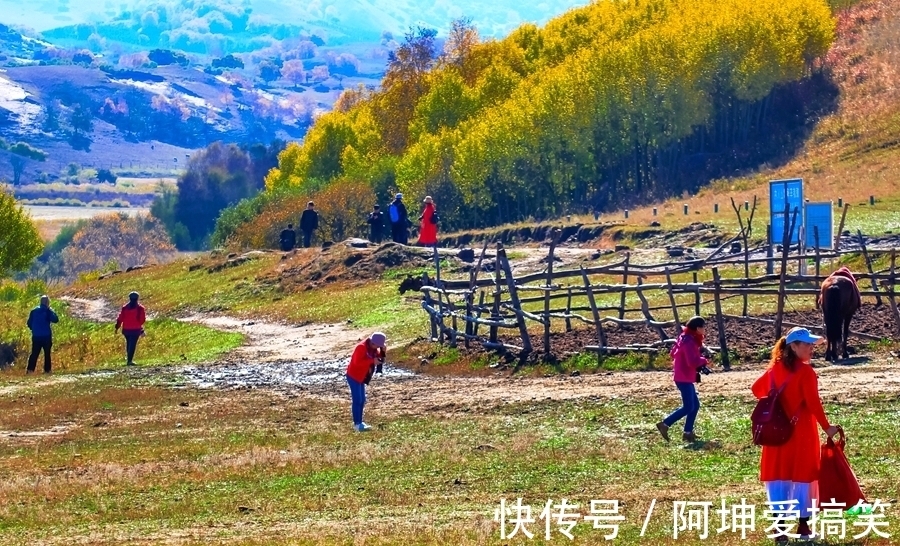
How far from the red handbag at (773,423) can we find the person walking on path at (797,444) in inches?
1.4

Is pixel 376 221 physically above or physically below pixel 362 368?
above

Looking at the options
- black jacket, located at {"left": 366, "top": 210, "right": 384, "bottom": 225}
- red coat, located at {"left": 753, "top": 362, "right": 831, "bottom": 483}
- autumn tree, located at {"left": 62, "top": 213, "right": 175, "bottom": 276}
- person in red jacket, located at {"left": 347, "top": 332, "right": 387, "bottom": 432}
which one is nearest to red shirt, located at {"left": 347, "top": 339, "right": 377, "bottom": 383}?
person in red jacket, located at {"left": 347, "top": 332, "right": 387, "bottom": 432}

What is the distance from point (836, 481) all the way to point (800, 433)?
538mm

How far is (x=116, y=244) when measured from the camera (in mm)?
176250

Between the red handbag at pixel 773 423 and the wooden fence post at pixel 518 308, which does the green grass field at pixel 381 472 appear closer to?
the red handbag at pixel 773 423

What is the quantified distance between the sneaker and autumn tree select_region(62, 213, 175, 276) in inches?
6110

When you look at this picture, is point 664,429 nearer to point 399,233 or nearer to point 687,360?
point 687,360

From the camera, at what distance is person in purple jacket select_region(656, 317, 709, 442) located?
63.9 ft

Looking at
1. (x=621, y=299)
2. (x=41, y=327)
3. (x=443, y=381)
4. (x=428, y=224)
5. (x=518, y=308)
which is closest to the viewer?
(x=443, y=381)

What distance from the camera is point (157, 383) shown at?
34.4 meters

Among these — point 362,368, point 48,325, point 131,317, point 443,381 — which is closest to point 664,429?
point 362,368

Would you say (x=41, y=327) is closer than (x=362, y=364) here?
Result: No

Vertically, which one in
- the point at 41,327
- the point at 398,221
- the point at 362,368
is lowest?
the point at 362,368

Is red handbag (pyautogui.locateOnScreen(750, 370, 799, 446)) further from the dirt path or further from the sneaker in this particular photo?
the dirt path
